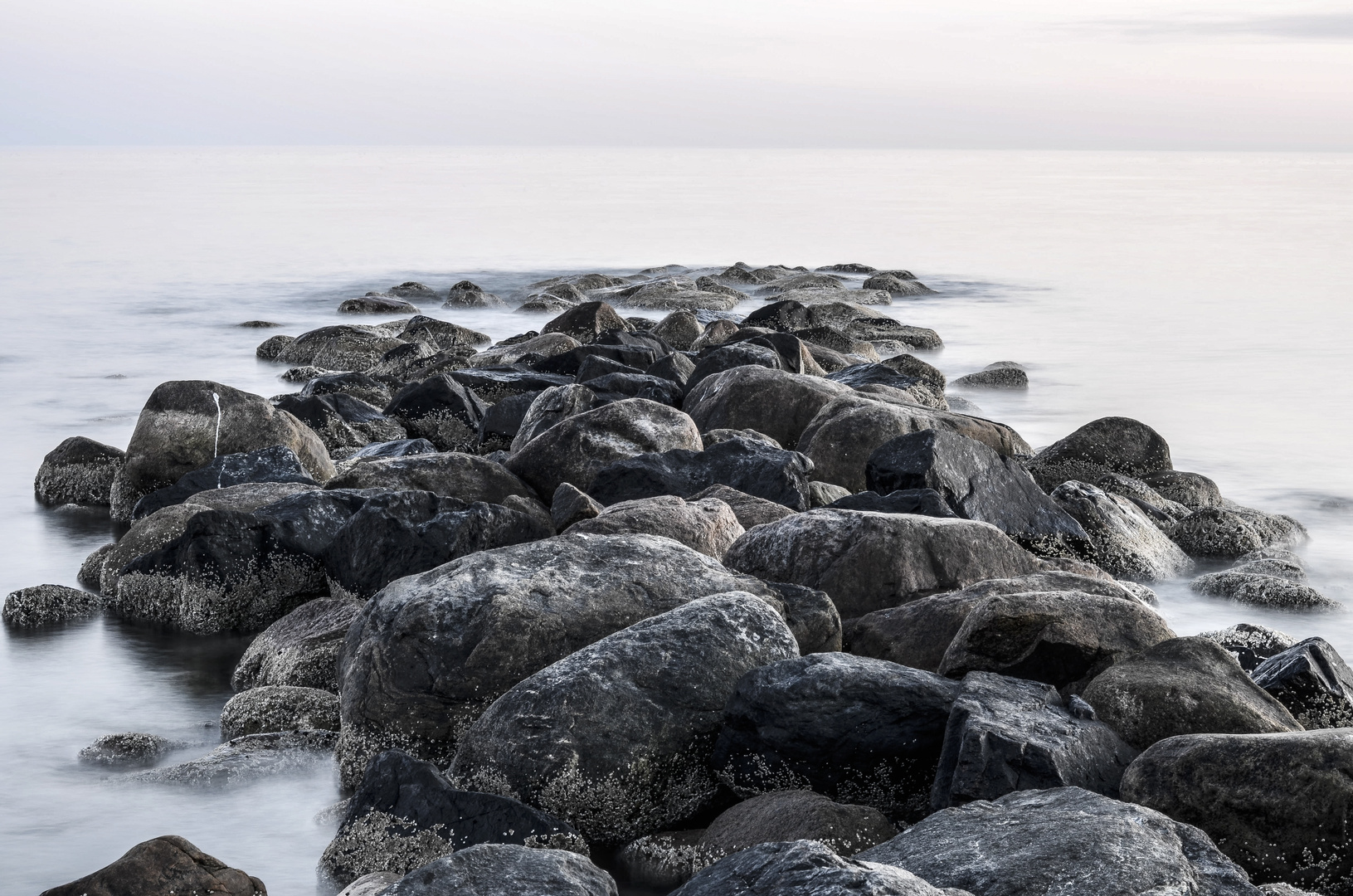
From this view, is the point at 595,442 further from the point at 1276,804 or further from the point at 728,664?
the point at 1276,804

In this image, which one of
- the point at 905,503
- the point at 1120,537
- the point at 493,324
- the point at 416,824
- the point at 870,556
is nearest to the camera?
the point at 416,824

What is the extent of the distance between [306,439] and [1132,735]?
26.5ft

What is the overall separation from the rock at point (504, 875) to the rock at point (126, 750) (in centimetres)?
309

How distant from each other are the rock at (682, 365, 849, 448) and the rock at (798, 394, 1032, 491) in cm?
69

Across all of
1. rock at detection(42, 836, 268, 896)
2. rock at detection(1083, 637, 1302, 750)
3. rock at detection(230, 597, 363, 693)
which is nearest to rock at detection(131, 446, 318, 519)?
rock at detection(230, 597, 363, 693)

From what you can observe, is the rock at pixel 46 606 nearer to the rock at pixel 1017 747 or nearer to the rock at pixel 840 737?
the rock at pixel 840 737

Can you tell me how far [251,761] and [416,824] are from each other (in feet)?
5.66

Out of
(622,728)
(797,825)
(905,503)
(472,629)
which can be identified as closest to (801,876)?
(797,825)

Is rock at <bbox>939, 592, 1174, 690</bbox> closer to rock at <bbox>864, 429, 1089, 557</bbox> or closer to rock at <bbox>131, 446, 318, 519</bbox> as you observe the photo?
rock at <bbox>864, 429, 1089, 557</bbox>

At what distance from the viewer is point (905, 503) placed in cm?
809

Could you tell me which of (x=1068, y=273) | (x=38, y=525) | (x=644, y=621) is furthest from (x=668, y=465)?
(x=1068, y=273)

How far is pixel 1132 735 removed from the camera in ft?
17.2

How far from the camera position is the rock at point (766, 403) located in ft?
37.8

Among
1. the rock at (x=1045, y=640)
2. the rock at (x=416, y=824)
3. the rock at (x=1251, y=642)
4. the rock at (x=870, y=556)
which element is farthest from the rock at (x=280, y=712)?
the rock at (x=1251, y=642)
